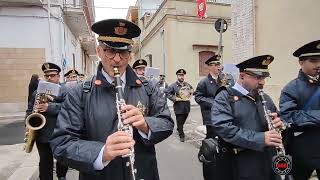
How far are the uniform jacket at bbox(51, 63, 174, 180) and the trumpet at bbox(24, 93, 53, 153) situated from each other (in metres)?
2.84

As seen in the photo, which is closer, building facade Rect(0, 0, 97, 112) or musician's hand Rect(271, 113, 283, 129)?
musician's hand Rect(271, 113, 283, 129)

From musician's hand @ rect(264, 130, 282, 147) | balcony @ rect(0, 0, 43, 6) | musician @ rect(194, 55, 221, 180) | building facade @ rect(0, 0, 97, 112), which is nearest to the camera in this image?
musician's hand @ rect(264, 130, 282, 147)

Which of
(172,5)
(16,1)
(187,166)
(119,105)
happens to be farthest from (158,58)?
(119,105)

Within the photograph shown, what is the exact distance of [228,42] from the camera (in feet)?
75.8

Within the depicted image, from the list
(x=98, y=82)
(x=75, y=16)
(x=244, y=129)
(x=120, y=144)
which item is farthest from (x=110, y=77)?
(x=75, y=16)

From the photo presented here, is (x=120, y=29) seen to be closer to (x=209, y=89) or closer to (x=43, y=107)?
(x=43, y=107)

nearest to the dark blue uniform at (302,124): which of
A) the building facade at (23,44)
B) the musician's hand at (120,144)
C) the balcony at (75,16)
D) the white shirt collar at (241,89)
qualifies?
the white shirt collar at (241,89)

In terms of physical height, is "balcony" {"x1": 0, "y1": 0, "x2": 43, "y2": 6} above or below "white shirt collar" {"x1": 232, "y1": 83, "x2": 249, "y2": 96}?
above

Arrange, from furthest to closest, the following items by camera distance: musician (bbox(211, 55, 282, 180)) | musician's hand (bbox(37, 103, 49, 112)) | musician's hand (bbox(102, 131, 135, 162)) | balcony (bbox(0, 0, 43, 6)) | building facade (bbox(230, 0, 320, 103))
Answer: balcony (bbox(0, 0, 43, 6)) → building facade (bbox(230, 0, 320, 103)) → musician's hand (bbox(37, 103, 49, 112)) → musician (bbox(211, 55, 282, 180)) → musician's hand (bbox(102, 131, 135, 162))

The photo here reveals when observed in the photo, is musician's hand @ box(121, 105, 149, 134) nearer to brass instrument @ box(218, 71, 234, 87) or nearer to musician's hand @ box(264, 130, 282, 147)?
musician's hand @ box(264, 130, 282, 147)

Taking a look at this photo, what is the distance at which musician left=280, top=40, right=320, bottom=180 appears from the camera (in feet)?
12.6

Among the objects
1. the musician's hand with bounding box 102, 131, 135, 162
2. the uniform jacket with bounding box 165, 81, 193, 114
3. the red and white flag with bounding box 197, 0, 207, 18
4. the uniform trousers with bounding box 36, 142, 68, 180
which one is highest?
the red and white flag with bounding box 197, 0, 207, 18

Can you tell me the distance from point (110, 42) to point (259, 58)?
5.92ft

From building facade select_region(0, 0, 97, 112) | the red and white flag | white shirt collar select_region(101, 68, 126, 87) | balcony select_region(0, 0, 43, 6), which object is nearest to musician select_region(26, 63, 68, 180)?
white shirt collar select_region(101, 68, 126, 87)
